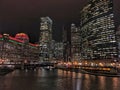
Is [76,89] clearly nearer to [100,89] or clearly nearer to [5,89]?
[100,89]

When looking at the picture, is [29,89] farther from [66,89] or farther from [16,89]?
[66,89]

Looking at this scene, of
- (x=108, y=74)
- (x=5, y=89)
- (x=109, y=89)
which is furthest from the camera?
(x=108, y=74)

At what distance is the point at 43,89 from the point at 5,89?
7.59 m

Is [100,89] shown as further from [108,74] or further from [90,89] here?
[108,74]

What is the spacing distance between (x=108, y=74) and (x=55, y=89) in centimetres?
6361

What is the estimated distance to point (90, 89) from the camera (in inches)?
1943

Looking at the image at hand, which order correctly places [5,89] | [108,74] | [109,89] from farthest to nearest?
[108,74], [109,89], [5,89]

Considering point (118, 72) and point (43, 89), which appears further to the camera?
point (118, 72)

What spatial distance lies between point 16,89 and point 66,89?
32.7ft

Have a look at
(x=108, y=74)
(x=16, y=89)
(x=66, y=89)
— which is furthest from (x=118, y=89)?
(x=108, y=74)

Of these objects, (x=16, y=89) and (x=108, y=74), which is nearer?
(x=16, y=89)

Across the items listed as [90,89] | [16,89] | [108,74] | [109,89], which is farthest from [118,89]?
[108,74]

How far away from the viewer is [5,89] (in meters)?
46.6

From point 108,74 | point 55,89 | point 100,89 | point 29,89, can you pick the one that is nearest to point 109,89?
point 100,89
